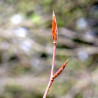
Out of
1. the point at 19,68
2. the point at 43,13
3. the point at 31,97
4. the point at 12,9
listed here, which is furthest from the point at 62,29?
the point at 31,97

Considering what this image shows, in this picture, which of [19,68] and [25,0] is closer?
[25,0]

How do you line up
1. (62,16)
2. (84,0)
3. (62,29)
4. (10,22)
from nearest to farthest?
(84,0) < (62,16) < (62,29) < (10,22)

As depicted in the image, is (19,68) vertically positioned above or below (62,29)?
above

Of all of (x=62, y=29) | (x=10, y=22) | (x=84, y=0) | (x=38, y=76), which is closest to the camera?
(x=84, y=0)

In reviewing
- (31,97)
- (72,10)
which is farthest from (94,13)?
(31,97)

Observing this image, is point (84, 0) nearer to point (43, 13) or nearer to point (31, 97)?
point (43, 13)

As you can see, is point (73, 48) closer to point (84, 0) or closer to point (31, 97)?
point (84, 0)
